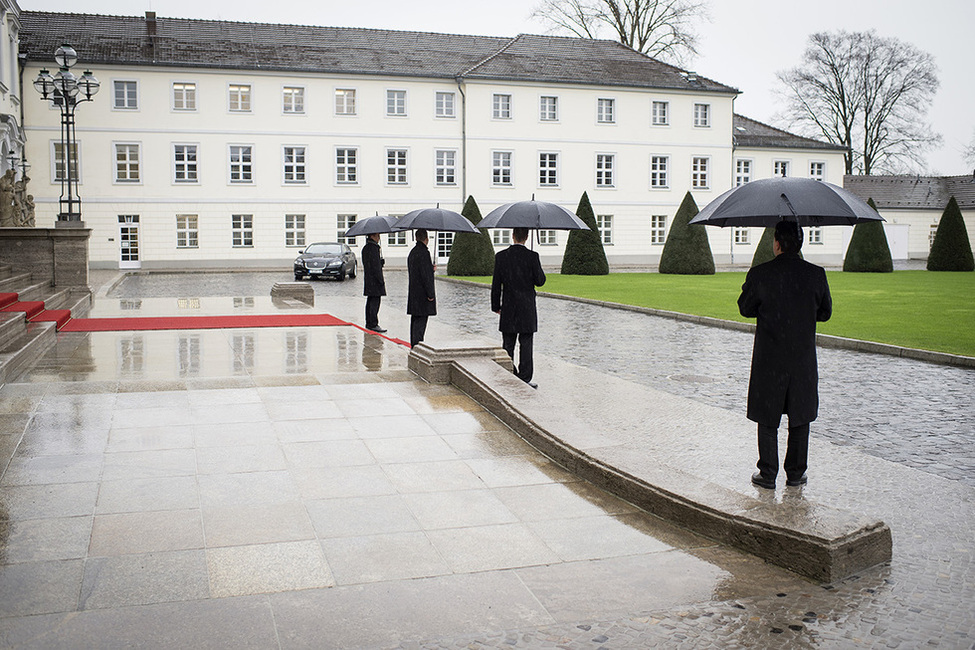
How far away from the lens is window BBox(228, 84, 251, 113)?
147 feet

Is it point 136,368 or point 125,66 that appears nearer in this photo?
point 136,368

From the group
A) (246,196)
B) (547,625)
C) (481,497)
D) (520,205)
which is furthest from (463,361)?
(246,196)

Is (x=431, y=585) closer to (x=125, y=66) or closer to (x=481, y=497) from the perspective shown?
(x=481, y=497)

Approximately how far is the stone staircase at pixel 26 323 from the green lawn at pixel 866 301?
12040mm

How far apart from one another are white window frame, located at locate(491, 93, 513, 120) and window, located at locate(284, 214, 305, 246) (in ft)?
37.6

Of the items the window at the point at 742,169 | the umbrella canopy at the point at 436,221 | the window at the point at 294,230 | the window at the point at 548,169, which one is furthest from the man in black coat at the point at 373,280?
the window at the point at 742,169

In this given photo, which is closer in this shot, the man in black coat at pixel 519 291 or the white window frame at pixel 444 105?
the man in black coat at pixel 519 291

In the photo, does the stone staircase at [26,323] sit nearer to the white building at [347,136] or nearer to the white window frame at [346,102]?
the white building at [347,136]

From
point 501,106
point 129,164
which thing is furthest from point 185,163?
point 501,106

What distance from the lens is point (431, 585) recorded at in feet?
14.9

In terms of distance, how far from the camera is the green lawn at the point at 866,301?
15.2m

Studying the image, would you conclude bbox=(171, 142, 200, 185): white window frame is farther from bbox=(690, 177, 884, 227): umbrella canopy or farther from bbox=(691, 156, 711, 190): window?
bbox=(690, 177, 884, 227): umbrella canopy

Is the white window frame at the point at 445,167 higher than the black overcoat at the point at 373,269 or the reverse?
higher

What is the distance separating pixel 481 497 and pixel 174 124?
4224cm
